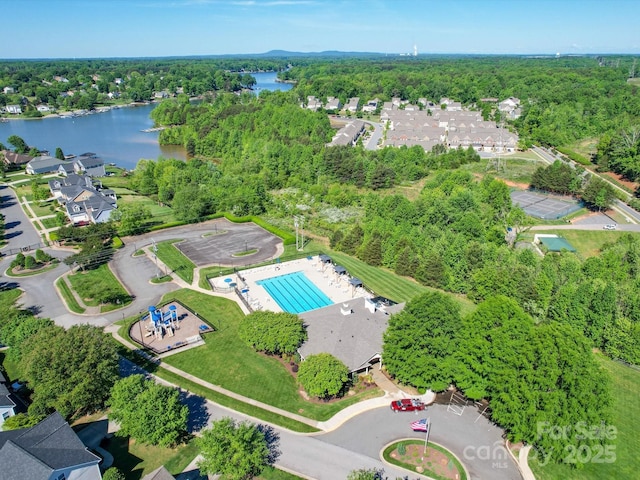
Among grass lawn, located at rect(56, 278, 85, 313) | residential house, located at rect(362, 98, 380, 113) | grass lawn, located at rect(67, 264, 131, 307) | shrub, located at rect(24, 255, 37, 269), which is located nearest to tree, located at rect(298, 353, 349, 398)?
grass lawn, located at rect(67, 264, 131, 307)

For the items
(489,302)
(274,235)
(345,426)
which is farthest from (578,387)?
(274,235)

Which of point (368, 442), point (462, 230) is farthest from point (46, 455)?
point (462, 230)

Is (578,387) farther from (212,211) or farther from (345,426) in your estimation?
(212,211)

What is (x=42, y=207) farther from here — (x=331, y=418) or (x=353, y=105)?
(x=353, y=105)

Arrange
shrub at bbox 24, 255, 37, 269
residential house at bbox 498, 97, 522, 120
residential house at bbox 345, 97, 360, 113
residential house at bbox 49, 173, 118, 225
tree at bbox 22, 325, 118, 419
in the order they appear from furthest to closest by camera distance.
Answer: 1. residential house at bbox 345, 97, 360, 113
2. residential house at bbox 498, 97, 522, 120
3. residential house at bbox 49, 173, 118, 225
4. shrub at bbox 24, 255, 37, 269
5. tree at bbox 22, 325, 118, 419

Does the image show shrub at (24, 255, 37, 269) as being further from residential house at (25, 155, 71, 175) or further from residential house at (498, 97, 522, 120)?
residential house at (498, 97, 522, 120)

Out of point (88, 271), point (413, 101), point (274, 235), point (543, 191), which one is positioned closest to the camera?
point (88, 271)

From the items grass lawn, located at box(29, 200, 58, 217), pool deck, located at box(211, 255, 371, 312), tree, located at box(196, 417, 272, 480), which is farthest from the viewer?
grass lawn, located at box(29, 200, 58, 217)
